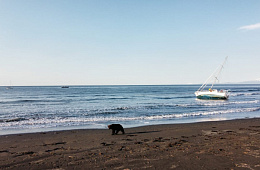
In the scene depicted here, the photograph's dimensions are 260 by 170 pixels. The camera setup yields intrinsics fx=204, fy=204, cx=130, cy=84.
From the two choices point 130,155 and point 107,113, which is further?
point 107,113

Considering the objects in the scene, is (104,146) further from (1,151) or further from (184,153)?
(1,151)

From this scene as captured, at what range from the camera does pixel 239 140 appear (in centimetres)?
997

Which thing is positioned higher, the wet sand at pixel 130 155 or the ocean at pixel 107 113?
the wet sand at pixel 130 155

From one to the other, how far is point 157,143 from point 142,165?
3.17 metres

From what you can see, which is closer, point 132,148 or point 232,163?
point 232,163

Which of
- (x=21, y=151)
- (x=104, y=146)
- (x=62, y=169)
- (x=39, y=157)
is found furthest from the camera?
(x=104, y=146)

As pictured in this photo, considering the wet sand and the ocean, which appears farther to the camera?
the ocean

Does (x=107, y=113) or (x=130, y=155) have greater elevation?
(x=130, y=155)

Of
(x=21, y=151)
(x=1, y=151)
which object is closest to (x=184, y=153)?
(x=21, y=151)

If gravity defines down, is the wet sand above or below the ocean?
above

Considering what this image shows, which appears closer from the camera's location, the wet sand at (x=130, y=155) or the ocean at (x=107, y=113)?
the wet sand at (x=130, y=155)

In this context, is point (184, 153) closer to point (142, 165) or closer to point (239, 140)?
point (142, 165)

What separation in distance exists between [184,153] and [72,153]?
438 centimetres

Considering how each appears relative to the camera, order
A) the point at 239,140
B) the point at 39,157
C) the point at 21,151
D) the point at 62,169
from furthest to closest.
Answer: the point at 239,140 < the point at 21,151 < the point at 39,157 < the point at 62,169
